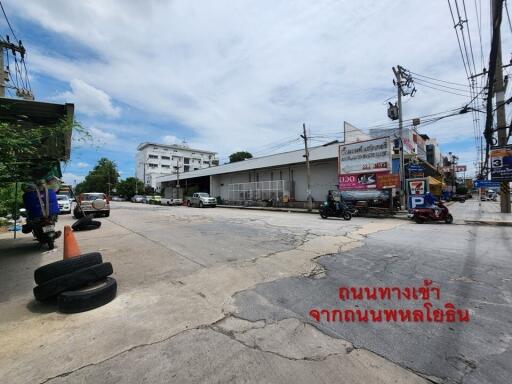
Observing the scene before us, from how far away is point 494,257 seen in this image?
6.46 metres

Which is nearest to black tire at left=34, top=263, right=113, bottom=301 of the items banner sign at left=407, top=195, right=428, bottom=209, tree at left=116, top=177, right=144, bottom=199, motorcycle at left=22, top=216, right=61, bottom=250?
motorcycle at left=22, top=216, right=61, bottom=250

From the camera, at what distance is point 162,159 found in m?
91.2

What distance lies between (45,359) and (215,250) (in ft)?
15.8

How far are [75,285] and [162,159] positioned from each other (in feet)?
304

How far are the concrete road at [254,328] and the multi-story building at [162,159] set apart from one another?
78.0 metres

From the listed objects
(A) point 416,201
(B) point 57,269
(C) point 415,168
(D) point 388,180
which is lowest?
(B) point 57,269

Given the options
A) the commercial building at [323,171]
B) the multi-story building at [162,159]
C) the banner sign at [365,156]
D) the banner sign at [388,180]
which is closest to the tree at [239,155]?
the multi-story building at [162,159]

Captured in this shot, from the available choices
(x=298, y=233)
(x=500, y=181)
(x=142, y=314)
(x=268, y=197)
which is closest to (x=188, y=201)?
(x=268, y=197)

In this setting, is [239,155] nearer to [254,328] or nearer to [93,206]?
[93,206]

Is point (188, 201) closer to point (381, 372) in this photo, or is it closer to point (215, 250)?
point (215, 250)

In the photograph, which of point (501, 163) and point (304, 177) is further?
point (304, 177)

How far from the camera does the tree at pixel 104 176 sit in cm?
7823

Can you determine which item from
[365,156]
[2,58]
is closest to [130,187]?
[2,58]

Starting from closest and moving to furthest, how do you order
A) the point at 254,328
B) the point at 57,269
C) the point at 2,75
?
the point at 254,328, the point at 57,269, the point at 2,75
